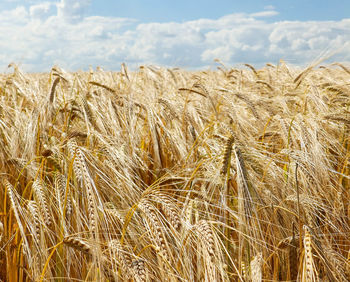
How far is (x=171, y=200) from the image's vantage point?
1168 mm

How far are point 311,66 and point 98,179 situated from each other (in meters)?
1.86

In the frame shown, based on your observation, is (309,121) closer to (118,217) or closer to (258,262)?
(258,262)

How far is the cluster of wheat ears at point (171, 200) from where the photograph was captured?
40.7 inches

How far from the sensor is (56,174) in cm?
141

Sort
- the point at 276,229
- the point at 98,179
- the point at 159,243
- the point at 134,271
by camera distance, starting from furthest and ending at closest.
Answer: the point at 98,179, the point at 276,229, the point at 159,243, the point at 134,271

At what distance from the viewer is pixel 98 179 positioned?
1.53 meters

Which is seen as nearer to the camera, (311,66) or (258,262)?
(258,262)

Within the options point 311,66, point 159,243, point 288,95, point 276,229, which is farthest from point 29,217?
point 288,95

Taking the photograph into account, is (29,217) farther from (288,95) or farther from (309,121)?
(288,95)

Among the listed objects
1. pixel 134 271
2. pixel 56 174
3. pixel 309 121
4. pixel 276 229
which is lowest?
pixel 276 229

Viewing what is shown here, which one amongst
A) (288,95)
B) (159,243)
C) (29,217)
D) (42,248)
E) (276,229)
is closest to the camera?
(159,243)

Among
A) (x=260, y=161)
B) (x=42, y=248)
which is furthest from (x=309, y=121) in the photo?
(x=42, y=248)

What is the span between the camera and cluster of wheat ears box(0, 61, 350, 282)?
103 centimetres

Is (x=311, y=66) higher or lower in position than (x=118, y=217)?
higher
